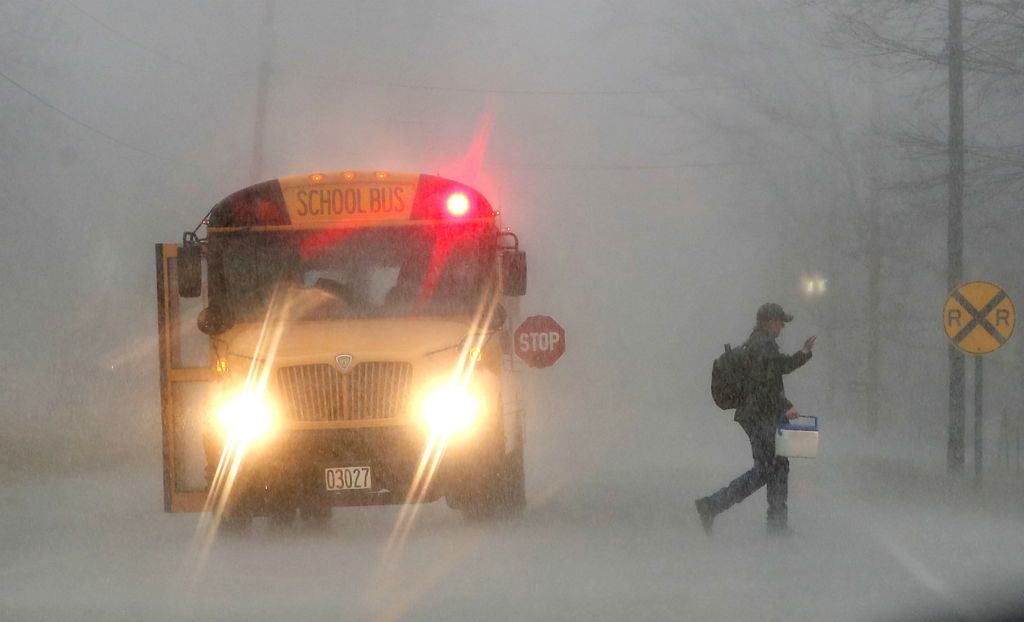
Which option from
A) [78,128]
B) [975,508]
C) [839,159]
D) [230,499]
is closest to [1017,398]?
[839,159]

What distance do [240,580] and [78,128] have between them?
28.3 metres

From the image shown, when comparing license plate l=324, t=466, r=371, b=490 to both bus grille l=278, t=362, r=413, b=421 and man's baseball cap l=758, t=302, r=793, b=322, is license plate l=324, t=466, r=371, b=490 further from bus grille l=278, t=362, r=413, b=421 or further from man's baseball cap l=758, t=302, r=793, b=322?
man's baseball cap l=758, t=302, r=793, b=322

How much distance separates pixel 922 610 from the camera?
8344mm

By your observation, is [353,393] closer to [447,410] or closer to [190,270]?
[447,410]

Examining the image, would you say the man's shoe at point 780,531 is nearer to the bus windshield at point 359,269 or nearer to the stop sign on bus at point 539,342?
the bus windshield at point 359,269

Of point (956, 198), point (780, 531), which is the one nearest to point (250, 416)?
point (780, 531)

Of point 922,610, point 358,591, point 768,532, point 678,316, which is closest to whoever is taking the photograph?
point 922,610

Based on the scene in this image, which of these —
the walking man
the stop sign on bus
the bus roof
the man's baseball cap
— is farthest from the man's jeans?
the stop sign on bus

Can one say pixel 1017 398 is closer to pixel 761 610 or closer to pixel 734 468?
pixel 734 468

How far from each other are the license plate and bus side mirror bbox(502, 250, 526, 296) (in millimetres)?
2095

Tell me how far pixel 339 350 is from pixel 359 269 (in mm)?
1242

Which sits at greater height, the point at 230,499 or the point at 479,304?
the point at 479,304

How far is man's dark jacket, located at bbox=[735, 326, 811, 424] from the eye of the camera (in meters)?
11.8

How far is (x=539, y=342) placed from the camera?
2289 centimetres
